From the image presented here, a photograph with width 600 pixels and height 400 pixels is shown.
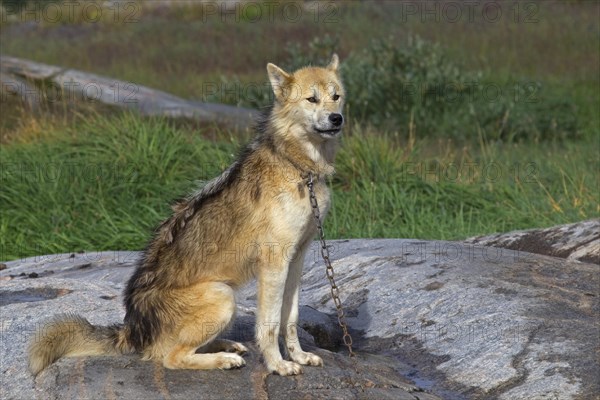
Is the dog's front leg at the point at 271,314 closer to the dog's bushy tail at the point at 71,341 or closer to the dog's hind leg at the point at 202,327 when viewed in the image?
the dog's hind leg at the point at 202,327

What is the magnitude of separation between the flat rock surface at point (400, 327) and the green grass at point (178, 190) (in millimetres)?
2061

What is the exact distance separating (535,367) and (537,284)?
3.69 feet

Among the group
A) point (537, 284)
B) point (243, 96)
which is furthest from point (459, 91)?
point (537, 284)

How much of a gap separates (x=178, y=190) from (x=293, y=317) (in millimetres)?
5692

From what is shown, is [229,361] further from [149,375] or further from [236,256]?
[236,256]

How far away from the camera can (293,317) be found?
18.6ft

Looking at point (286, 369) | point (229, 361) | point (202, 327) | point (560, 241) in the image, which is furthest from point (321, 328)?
point (560, 241)

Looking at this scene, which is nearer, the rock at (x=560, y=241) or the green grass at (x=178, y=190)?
the rock at (x=560, y=241)

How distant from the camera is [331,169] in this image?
5773mm

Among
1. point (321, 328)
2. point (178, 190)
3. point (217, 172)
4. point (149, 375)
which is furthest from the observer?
point (217, 172)

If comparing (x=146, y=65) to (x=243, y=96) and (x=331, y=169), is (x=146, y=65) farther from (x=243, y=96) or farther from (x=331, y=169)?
(x=331, y=169)

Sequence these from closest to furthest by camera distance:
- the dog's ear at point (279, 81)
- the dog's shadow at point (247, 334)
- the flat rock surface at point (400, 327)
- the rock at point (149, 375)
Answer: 1. the rock at point (149, 375)
2. the flat rock surface at point (400, 327)
3. the dog's ear at point (279, 81)
4. the dog's shadow at point (247, 334)

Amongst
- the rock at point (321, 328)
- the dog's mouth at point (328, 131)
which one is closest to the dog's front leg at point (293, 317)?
the dog's mouth at point (328, 131)

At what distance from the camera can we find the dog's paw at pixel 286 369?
17.7 ft
